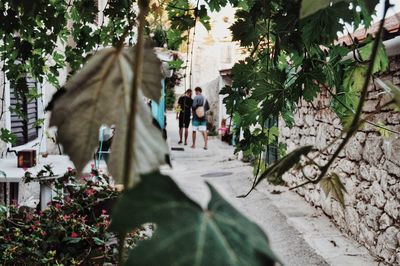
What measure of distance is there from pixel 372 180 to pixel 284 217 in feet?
4.32

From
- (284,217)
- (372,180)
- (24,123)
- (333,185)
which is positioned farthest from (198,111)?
(333,185)

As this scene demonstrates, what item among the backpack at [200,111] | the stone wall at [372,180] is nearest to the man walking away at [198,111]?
the backpack at [200,111]

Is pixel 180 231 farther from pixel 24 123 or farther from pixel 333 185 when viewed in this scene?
pixel 24 123

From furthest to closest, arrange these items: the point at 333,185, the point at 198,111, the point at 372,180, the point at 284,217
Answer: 1. the point at 198,111
2. the point at 284,217
3. the point at 372,180
4. the point at 333,185

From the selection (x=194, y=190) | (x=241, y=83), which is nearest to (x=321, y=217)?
(x=194, y=190)

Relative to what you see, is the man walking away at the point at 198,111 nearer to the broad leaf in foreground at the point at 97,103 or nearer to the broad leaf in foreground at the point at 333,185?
the broad leaf in foreground at the point at 333,185

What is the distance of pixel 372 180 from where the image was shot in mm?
4121

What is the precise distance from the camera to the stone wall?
364cm

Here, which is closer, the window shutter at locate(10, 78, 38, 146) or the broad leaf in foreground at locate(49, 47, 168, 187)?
the broad leaf in foreground at locate(49, 47, 168, 187)

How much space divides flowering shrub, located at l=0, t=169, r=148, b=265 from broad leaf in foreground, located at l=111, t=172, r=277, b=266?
2.19 meters

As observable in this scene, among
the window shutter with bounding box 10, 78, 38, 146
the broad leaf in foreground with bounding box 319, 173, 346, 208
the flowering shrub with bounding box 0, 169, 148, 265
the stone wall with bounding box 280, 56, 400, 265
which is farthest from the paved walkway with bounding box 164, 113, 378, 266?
the window shutter with bounding box 10, 78, 38, 146

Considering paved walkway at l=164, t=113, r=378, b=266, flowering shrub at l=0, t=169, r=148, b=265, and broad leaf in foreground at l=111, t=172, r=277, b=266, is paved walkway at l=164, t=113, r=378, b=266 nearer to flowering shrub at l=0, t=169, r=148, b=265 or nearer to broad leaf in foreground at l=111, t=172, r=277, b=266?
flowering shrub at l=0, t=169, r=148, b=265

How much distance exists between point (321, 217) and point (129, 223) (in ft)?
17.2

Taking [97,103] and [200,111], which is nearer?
[97,103]
